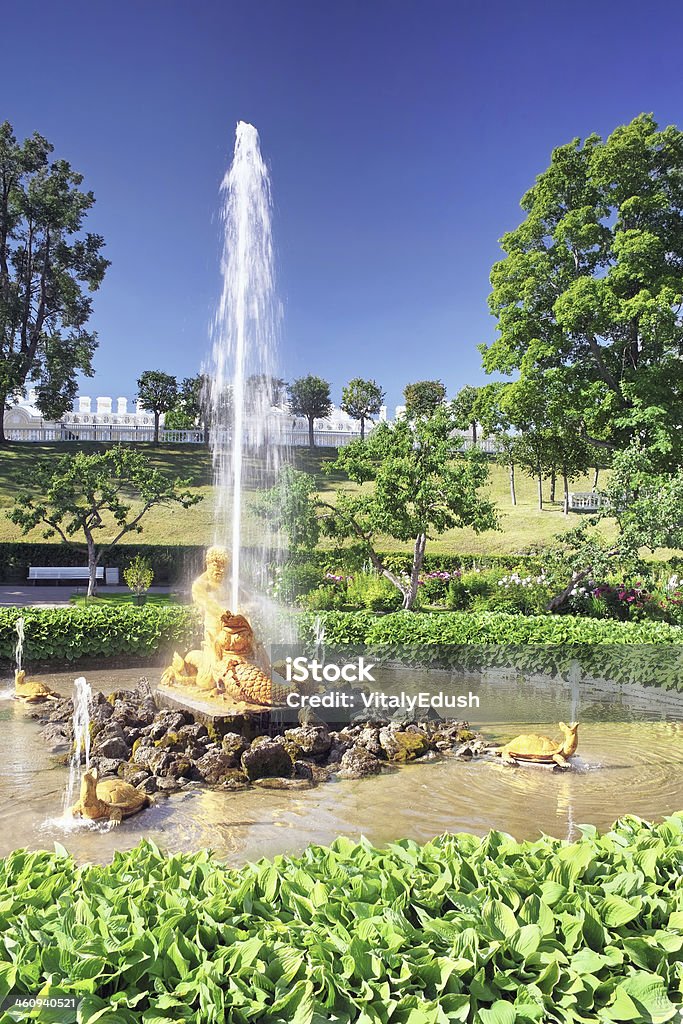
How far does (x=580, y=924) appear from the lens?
2322mm

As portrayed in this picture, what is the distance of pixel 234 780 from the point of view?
6426 millimetres

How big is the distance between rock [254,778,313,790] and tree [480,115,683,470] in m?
12.2

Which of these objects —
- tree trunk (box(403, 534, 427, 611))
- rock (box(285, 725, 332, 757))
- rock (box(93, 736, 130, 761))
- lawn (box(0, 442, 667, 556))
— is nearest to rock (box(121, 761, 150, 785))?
rock (box(93, 736, 130, 761))

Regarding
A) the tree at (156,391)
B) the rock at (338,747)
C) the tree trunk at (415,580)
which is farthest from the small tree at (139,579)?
the tree at (156,391)

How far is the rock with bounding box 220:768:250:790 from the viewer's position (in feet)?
Result: 20.8

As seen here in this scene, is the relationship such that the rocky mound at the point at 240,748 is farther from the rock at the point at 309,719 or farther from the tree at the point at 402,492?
the tree at the point at 402,492

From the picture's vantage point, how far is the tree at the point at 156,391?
46.0m

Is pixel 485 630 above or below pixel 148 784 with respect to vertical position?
above

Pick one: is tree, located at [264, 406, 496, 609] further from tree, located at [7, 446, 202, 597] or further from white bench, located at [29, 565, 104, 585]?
white bench, located at [29, 565, 104, 585]

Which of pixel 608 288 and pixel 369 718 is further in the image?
pixel 608 288

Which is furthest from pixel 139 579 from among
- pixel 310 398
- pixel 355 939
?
pixel 310 398

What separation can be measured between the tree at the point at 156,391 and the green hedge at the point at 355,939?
4479 cm

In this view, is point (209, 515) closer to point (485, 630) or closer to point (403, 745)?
point (485, 630)

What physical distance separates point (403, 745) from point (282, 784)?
1.36m
